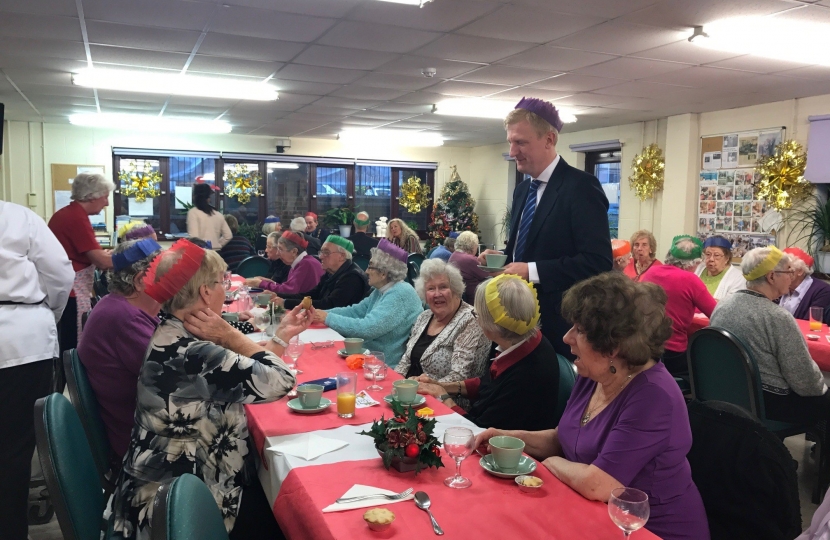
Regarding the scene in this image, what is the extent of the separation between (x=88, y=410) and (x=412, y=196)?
10.2 meters

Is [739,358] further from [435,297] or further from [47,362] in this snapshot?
[47,362]

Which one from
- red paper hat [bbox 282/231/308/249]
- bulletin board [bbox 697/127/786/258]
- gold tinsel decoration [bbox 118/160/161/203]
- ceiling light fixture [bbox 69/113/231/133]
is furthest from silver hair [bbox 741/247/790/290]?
gold tinsel decoration [bbox 118/160/161/203]

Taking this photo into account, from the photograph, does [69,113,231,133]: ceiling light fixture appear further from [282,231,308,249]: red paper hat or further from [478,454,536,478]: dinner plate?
[478,454,536,478]: dinner plate

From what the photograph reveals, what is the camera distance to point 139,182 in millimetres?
10250

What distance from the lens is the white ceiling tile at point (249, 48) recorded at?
15.2ft

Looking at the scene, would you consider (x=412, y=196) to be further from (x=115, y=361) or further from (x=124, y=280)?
(x=115, y=361)

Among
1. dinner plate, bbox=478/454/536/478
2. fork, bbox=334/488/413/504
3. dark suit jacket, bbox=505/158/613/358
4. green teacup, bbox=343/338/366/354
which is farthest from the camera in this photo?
green teacup, bbox=343/338/366/354

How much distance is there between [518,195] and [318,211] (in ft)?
30.0

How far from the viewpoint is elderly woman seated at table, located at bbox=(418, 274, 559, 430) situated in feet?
7.78

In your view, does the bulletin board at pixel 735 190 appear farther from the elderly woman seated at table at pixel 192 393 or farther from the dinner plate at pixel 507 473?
the elderly woman seated at table at pixel 192 393

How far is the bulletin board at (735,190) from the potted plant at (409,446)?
21.1ft

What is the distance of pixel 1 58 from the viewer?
531 centimetres

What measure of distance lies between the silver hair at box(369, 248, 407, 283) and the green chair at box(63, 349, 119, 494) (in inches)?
75.6

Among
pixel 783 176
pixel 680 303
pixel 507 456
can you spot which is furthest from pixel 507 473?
pixel 783 176
